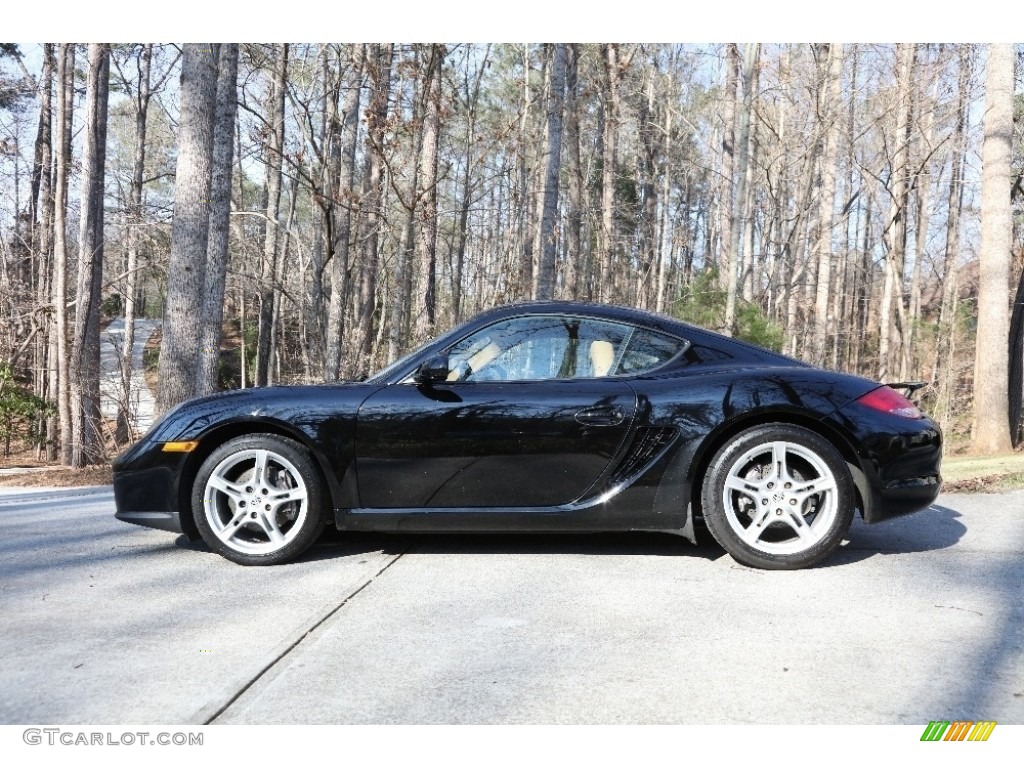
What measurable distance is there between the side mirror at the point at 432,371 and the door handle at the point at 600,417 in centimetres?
67

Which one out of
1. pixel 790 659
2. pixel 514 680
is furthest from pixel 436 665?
pixel 790 659

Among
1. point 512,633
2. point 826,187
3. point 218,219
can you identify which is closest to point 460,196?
point 826,187

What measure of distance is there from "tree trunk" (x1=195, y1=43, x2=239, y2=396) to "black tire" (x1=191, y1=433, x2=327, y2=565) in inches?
228

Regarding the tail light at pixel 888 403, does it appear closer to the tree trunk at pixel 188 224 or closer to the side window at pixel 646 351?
the side window at pixel 646 351

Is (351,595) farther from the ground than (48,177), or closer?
closer

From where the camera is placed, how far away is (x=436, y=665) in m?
2.54

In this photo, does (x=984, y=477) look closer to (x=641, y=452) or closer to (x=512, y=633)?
(x=641, y=452)

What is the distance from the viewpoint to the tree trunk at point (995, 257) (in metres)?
10.7

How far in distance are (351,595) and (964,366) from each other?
26.0 metres

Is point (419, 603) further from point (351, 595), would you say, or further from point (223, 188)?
point (223, 188)

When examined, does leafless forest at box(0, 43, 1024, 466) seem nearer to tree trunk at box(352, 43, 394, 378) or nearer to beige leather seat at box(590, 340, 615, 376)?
tree trunk at box(352, 43, 394, 378)

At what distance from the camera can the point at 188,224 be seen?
8.87m
